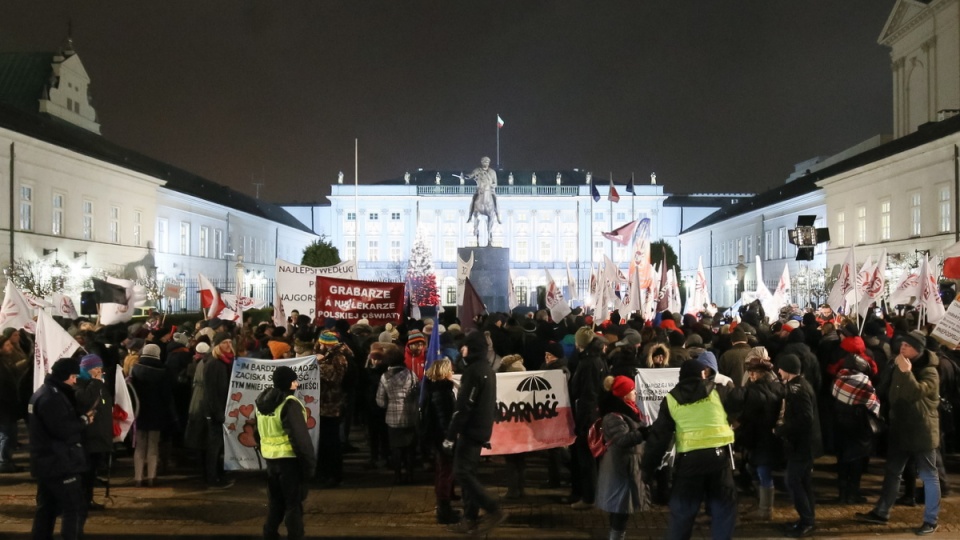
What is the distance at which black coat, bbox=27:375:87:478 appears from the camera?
256 inches

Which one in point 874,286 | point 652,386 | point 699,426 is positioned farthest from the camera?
point 874,286

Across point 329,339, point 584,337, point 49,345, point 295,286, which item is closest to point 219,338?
point 329,339

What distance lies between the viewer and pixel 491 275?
99.3ft

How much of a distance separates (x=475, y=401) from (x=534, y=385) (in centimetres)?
173

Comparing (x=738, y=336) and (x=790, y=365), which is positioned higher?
(x=738, y=336)

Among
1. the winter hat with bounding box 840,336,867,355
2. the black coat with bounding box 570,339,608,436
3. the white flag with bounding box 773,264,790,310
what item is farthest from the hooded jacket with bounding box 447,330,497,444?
the white flag with bounding box 773,264,790,310

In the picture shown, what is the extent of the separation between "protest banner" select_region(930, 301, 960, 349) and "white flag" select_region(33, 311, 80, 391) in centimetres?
916

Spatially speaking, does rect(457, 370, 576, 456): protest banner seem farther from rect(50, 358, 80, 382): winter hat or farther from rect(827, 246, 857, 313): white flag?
rect(827, 246, 857, 313): white flag

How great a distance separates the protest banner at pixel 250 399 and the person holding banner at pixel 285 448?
2314mm

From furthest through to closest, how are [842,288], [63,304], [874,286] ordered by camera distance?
[63,304]
[842,288]
[874,286]

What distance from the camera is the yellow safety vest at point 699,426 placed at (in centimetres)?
595

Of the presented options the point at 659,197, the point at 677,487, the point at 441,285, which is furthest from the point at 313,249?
the point at 677,487

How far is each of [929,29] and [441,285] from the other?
51812mm

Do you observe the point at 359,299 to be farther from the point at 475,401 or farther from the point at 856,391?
the point at 856,391
